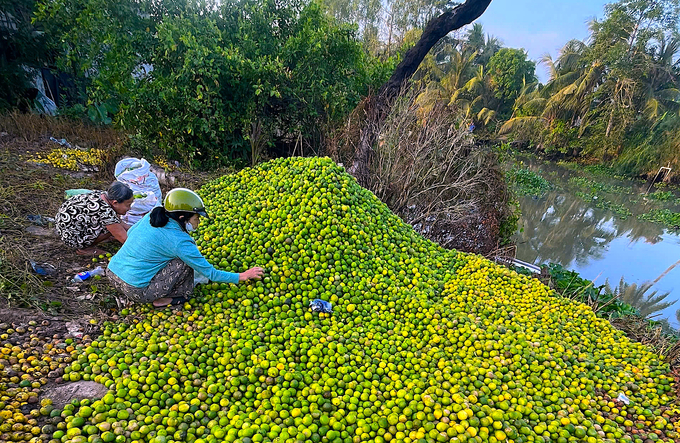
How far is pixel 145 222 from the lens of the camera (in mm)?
2750

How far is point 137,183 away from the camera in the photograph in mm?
4066

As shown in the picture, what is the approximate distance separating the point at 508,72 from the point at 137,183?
26.6 m

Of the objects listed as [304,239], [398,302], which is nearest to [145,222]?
[304,239]

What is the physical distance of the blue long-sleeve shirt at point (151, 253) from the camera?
267cm

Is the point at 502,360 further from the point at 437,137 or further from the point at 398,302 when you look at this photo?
the point at 437,137

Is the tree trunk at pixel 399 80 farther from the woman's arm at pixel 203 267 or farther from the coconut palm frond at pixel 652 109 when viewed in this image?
the coconut palm frond at pixel 652 109

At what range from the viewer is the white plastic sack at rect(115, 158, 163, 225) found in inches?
158

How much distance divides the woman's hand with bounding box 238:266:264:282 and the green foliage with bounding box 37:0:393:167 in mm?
3371

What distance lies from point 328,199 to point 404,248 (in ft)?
3.20

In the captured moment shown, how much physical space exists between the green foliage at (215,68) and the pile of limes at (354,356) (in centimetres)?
271

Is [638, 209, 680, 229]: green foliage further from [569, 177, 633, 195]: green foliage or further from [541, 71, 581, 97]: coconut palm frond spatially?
[541, 71, 581, 97]: coconut palm frond

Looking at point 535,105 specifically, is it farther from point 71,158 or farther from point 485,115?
point 71,158

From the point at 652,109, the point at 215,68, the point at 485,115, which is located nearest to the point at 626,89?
the point at 652,109

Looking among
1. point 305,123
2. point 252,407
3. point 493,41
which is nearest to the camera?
point 252,407
